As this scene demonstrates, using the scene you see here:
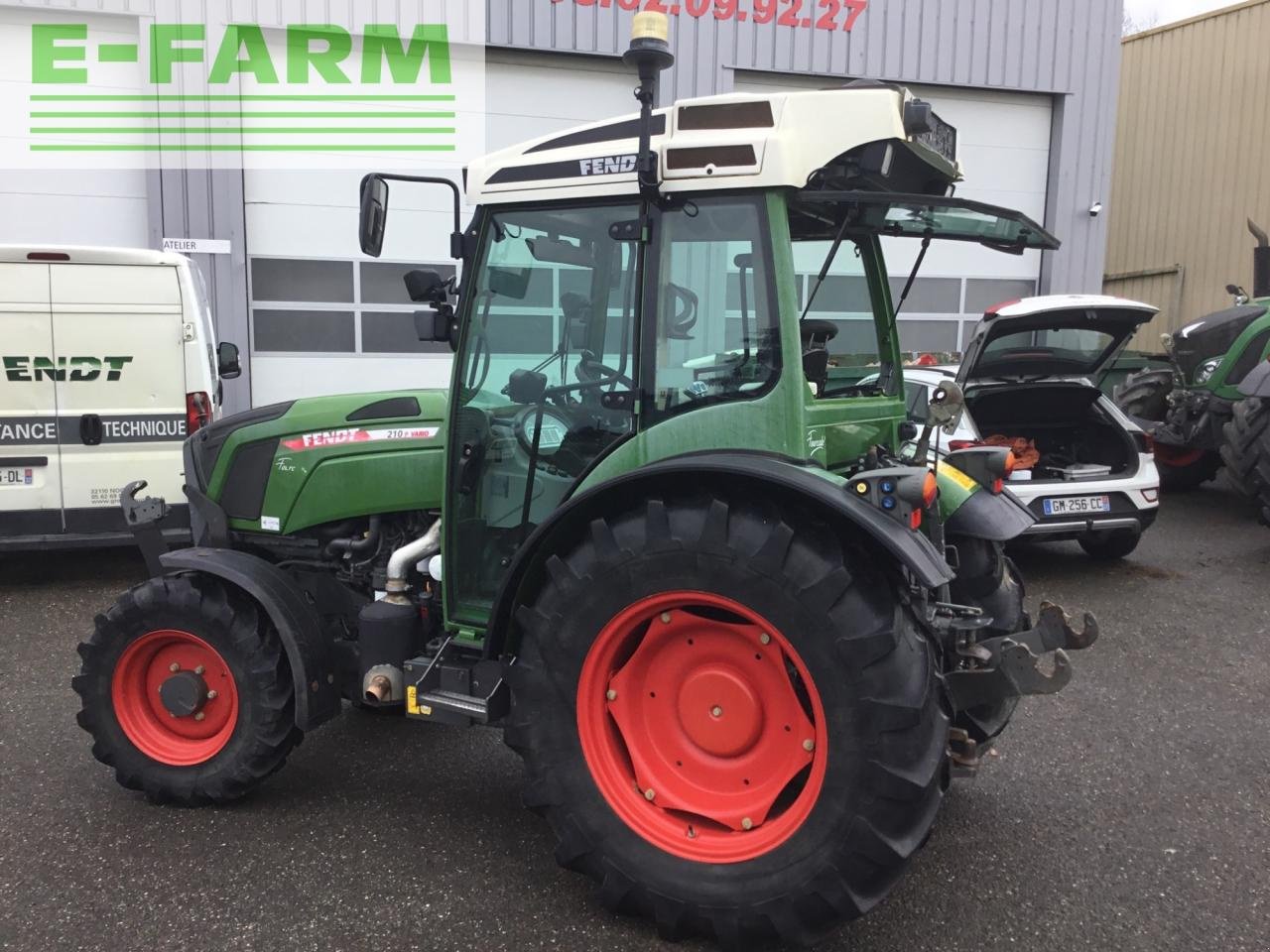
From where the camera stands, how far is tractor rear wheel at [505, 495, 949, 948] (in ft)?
8.07

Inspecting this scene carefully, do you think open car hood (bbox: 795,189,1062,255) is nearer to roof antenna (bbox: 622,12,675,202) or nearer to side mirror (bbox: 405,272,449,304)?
roof antenna (bbox: 622,12,675,202)

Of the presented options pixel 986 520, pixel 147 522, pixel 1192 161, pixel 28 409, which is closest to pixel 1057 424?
pixel 986 520

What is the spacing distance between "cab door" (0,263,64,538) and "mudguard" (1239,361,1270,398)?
836 cm

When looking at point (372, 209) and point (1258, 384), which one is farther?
point (1258, 384)

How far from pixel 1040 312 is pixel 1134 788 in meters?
3.68

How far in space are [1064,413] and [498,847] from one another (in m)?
5.82

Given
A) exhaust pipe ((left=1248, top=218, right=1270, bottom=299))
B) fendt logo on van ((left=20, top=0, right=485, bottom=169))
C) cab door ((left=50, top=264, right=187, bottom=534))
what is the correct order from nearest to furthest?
1. cab door ((left=50, top=264, right=187, bottom=534))
2. fendt logo on van ((left=20, top=0, right=485, bottom=169))
3. exhaust pipe ((left=1248, top=218, right=1270, bottom=299))

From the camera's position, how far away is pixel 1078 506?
22.0ft

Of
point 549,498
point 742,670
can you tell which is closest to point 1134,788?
point 742,670

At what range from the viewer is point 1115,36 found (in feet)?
38.4

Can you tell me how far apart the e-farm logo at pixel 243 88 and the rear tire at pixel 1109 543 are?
23.9 ft

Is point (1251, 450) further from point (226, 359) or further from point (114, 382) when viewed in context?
point (114, 382)

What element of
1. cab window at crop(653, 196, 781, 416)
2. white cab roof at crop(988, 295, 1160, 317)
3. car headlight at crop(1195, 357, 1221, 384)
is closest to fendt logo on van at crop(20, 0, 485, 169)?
white cab roof at crop(988, 295, 1160, 317)

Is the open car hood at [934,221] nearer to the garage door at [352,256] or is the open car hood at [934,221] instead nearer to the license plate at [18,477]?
the license plate at [18,477]
